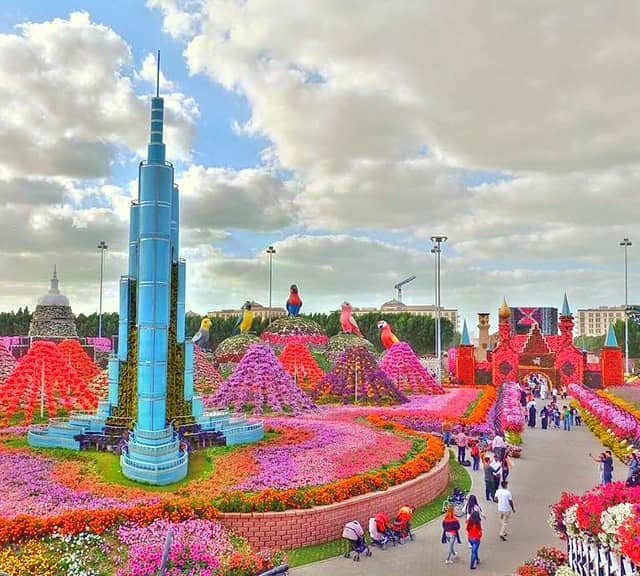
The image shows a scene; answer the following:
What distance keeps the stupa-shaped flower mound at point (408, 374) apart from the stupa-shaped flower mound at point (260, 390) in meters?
13.2

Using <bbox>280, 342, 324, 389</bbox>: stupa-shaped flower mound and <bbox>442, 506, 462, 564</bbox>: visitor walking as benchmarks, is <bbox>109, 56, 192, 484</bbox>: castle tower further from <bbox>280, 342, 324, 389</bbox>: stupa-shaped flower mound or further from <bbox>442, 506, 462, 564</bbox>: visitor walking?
<bbox>280, 342, 324, 389</bbox>: stupa-shaped flower mound

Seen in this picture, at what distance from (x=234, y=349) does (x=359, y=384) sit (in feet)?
84.7

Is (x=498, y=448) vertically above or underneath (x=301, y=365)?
underneath

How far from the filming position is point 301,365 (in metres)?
42.0

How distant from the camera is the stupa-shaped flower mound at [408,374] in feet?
135

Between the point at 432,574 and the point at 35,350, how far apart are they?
902 inches

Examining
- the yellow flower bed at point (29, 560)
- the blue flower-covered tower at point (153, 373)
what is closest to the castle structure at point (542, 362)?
the blue flower-covered tower at point (153, 373)

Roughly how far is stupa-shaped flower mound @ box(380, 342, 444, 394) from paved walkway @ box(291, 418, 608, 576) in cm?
1799

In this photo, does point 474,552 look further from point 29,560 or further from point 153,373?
point 153,373

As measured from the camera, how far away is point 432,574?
1178 centimetres

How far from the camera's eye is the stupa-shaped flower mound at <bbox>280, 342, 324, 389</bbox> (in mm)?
41750

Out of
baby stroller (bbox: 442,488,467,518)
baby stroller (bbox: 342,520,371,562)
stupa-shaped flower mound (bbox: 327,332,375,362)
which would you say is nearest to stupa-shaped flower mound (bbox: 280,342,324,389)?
stupa-shaped flower mound (bbox: 327,332,375,362)

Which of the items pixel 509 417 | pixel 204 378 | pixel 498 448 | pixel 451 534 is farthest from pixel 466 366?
pixel 451 534

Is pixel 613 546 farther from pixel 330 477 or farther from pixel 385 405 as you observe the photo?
pixel 385 405
